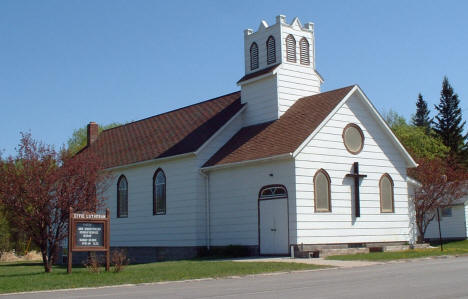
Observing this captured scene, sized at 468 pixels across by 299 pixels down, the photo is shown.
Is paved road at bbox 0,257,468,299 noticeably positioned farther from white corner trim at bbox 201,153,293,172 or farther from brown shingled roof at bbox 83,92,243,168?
brown shingled roof at bbox 83,92,243,168

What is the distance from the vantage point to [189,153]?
2977 cm

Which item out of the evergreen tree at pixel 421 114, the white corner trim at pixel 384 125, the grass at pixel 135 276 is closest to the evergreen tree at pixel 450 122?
the evergreen tree at pixel 421 114

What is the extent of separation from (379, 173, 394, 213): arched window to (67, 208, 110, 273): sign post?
Answer: 14266 millimetres

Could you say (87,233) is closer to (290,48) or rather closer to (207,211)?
(207,211)

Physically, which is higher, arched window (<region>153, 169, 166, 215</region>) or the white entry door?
arched window (<region>153, 169, 166, 215</region>)

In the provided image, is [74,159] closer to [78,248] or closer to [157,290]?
[78,248]

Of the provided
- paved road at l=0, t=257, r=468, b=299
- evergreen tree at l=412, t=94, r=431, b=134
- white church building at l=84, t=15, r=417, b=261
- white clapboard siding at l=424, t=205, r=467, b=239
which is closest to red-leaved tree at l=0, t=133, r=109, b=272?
white church building at l=84, t=15, r=417, b=261

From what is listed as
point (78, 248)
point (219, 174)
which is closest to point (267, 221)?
point (219, 174)

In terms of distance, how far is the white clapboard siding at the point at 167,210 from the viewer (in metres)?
29.8

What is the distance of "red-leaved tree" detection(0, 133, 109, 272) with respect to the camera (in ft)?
71.8

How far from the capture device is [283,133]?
91.4 ft

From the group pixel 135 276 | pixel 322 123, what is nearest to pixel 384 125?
pixel 322 123

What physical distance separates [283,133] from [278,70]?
3.88 meters

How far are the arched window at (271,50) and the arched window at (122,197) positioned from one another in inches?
425
